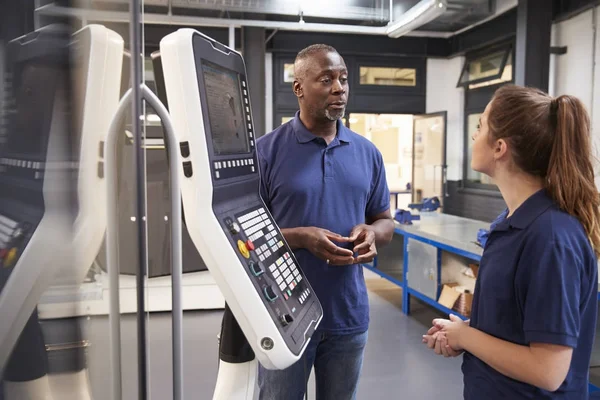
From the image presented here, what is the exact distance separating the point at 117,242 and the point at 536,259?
0.84 metres

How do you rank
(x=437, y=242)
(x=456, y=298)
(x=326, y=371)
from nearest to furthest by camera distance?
(x=326, y=371) < (x=456, y=298) < (x=437, y=242)

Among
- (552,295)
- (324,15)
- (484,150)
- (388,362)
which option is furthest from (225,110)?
(324,15)

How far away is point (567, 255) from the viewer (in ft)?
3.39

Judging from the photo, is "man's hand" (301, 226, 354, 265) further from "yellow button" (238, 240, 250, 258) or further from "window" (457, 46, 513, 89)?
"window" (457, 46, 513, 89)

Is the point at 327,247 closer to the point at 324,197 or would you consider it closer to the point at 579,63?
the point at 324,197

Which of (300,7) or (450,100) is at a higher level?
(300,7)

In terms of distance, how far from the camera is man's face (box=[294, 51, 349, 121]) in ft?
5.25

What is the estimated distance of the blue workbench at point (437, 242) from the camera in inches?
149

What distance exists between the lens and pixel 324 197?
1579 millimetres

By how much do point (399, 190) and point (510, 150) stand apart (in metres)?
9.66

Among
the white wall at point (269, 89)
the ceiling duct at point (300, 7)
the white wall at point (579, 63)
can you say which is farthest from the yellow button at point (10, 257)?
the white wall at point (269, 89)

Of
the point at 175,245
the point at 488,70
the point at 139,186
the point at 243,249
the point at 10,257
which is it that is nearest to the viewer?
the point at 10,257

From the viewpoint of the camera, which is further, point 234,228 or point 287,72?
point 287,72

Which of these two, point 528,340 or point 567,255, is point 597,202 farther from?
point 528,340
